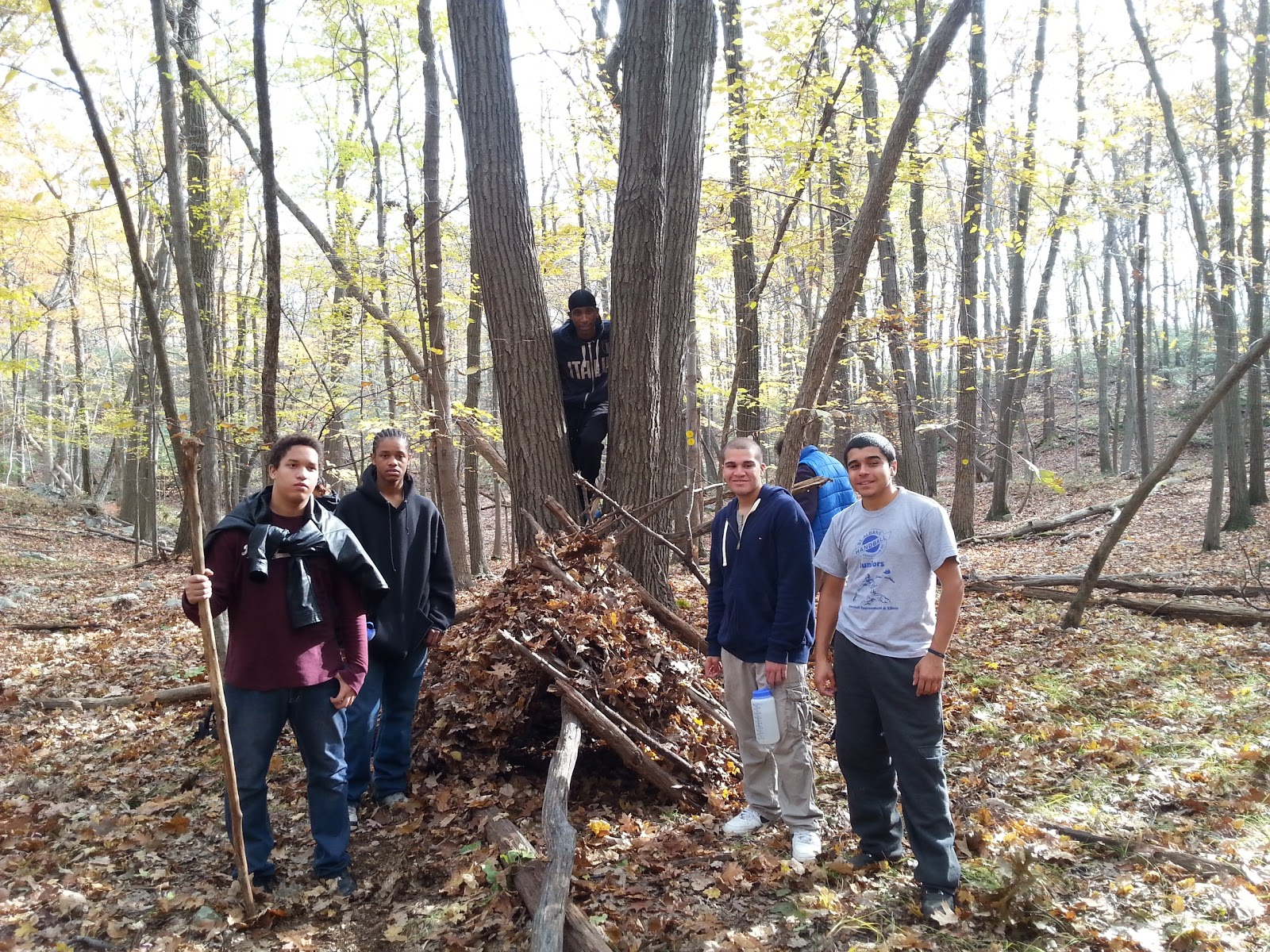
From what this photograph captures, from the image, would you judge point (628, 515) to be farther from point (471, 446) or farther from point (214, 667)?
point (471, 446)

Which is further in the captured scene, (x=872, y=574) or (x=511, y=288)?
(x=511, y=288)

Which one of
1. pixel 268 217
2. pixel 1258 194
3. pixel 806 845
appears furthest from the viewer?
pixel 1258 194

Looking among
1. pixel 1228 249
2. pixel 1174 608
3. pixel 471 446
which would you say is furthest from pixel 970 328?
pixel 471 446

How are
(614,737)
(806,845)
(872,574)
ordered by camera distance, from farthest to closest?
(614,737) < (806,845) < (872,574)

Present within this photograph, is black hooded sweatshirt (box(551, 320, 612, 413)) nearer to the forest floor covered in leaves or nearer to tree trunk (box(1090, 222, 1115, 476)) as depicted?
the forest floor covered in leaves

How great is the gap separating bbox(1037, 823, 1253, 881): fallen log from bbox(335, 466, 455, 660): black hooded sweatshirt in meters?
3.63

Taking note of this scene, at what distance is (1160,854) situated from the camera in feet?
11.6

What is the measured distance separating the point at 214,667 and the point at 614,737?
7.08ft

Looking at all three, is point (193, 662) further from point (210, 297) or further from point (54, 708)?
point (210, 297)

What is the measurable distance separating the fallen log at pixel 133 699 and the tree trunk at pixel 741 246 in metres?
6.96

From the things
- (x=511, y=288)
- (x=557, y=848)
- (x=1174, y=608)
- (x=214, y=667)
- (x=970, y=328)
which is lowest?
→ (x=1174, y=608)

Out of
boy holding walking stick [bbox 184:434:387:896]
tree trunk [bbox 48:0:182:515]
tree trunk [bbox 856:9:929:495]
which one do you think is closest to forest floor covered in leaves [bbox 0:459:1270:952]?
boy holding walking stick [bbox 184:434:387:896]

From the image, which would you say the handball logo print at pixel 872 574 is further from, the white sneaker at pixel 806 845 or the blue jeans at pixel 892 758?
the white sneaker at pixel 806 845

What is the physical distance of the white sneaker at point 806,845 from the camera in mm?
3758
